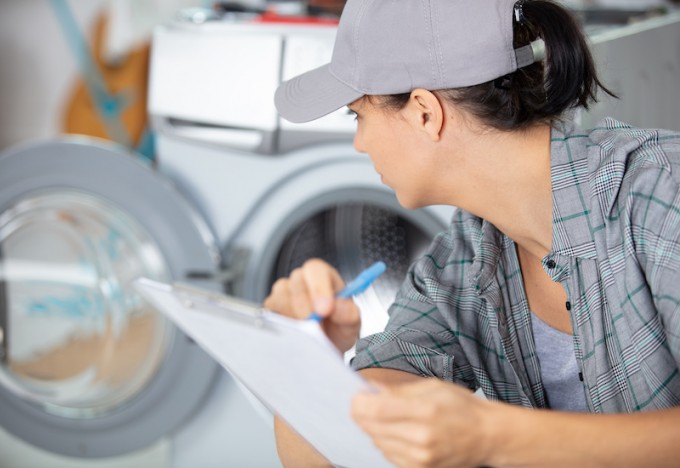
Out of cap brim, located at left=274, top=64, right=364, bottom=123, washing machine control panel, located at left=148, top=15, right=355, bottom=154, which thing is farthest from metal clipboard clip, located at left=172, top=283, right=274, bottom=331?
washing machine control panel, located at left=148, top=15, right=355, bottom=154

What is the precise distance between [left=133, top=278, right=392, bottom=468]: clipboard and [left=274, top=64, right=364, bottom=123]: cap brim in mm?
298

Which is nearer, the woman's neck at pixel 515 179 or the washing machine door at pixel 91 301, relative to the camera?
the woman's neck at pixel 515 179

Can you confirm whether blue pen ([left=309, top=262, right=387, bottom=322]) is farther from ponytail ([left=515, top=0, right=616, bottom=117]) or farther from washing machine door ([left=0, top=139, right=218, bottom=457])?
washing machine door ([left=0, top=139, right=218, bottom=457])

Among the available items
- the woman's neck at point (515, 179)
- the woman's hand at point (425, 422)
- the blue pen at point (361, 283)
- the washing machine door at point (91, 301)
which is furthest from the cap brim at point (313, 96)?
the washing machine door at point (91, 301)

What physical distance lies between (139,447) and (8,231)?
0.47 m

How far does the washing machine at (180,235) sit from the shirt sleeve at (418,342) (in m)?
0.40

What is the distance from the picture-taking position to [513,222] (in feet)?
3.33

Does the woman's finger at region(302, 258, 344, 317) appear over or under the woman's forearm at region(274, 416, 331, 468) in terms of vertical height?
over

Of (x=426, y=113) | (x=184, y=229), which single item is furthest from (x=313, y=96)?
(x=184, y=229)

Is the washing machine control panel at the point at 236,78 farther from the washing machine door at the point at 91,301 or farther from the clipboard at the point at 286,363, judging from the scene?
the clipboard at the point at 286,363

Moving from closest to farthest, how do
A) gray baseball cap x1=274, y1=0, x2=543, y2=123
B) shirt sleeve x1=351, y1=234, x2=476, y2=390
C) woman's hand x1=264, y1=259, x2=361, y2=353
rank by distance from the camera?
woman's hand x1=264, y1=259, x2=361, y2=353 < gray baseball cap x1=274, y1=0, x2=543, y2=123 < shirt sleeve x1=351, y1=234, x2=476, y2=390

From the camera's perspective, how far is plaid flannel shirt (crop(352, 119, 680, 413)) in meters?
0.87

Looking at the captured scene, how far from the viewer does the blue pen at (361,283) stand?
2.47 ft

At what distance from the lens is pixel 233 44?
152 centimetres
